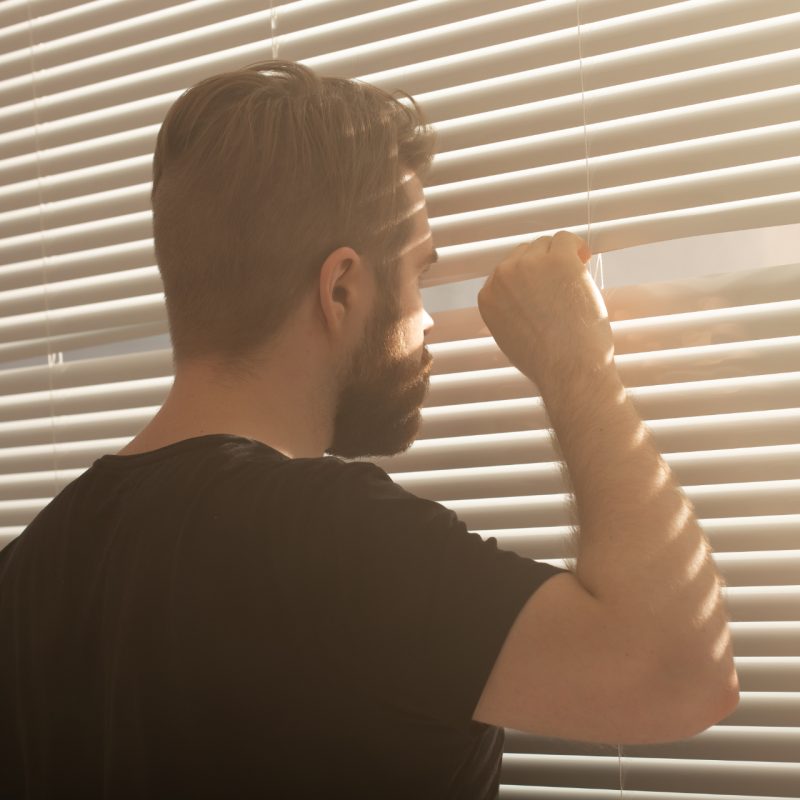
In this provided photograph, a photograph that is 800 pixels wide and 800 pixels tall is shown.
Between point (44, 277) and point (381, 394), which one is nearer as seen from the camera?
point (381, 394)

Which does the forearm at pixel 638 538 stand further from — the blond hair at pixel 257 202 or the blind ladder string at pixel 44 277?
the blind ladder string at pixel 44 277

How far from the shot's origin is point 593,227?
1.24m

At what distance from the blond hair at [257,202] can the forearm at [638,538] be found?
0.30m

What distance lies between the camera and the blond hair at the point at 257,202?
114cm

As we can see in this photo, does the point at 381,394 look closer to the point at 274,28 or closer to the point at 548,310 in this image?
the point at 548,310

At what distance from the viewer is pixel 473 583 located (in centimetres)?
90

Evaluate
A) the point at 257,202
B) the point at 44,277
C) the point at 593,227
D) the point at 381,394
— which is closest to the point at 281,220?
the point at 257,202

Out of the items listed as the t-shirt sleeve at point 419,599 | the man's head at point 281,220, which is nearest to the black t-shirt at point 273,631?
the t-shirt sleeve at point 419,599

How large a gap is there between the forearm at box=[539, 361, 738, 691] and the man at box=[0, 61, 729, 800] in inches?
1.0

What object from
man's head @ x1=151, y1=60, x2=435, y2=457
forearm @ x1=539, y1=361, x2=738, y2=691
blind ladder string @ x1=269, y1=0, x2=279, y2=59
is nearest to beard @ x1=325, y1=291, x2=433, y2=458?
man's head @ x1=151, y1=60, x2=435, y2=457

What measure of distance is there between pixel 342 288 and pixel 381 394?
0.14 m

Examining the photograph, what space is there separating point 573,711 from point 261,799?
1.01 feet

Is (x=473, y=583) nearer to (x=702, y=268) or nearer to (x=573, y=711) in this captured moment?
(x=573, y=711)

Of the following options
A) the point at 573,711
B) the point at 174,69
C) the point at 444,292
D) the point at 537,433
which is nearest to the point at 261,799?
the point at 573,711
